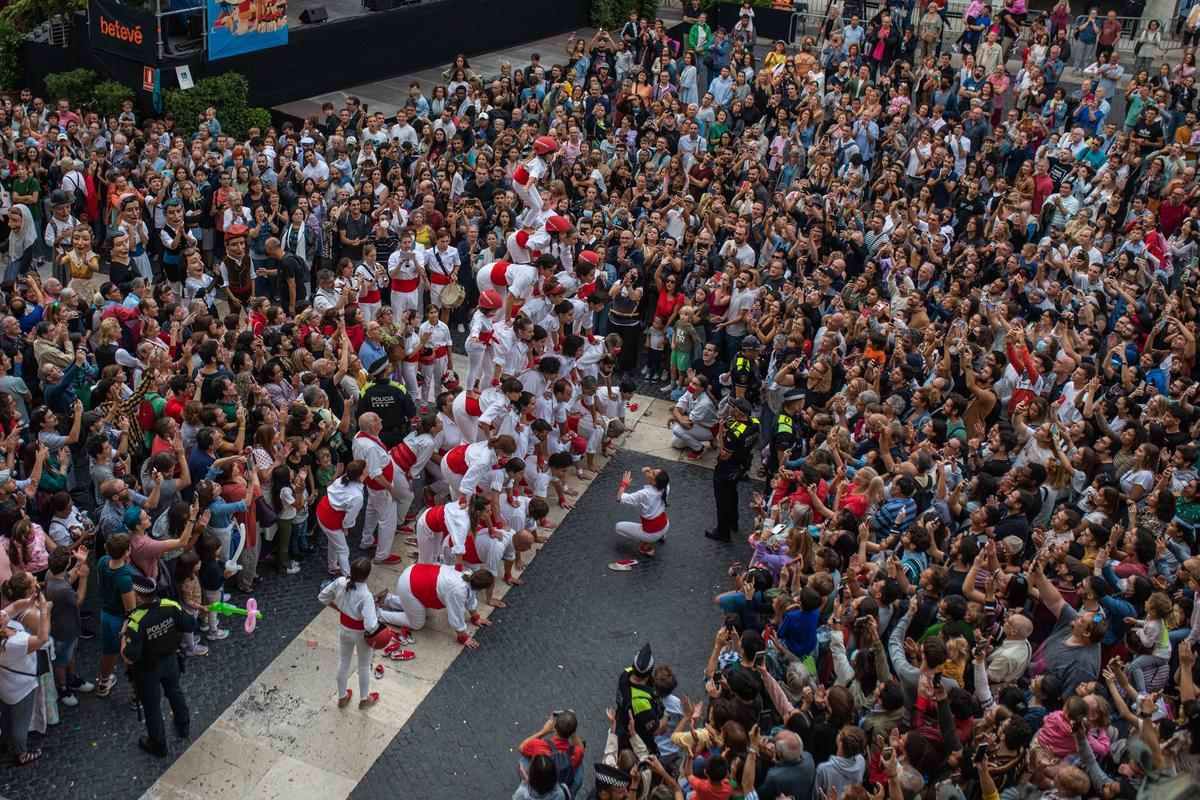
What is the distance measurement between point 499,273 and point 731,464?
370 centimetres

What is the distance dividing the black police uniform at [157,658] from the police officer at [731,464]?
532 centimetres

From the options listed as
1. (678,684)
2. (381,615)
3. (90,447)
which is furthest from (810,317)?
(90,447)

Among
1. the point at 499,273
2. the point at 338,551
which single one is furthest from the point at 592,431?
the point at 338,551

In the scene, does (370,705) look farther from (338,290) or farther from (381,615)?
(338,290)

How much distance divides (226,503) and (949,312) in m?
8.31

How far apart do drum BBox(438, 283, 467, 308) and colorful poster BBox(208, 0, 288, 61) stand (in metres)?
9.24

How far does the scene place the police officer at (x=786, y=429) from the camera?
1178 centimetres

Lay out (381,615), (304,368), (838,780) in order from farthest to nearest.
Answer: (304,368)
(381,615)
(838,780)

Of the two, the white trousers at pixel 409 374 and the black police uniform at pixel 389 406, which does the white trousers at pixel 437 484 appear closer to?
the black police uniform at pixel 389 406

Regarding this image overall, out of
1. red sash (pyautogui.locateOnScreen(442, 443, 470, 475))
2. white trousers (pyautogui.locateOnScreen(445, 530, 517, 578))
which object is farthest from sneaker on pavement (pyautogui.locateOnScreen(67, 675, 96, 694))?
red sash (pyautogui.locateOnScreen(442, 443, 470, 475))

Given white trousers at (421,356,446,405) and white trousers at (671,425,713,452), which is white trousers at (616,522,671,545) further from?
white trousers at (421,356,446,405)

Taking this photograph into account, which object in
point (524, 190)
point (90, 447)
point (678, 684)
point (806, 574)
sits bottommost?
point (678, 684)

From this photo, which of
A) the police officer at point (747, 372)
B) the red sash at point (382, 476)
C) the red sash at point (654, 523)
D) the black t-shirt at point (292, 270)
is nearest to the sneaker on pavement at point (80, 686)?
the red sash at point (382, 476)

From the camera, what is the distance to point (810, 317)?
13172 mm
